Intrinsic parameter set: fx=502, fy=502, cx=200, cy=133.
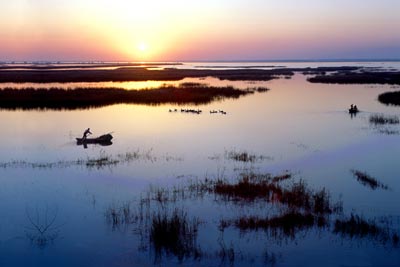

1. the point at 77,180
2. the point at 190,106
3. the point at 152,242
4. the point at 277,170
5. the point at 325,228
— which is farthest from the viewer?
the point at 190,106

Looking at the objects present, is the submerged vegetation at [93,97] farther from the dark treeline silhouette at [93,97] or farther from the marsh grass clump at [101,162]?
the marsh grass clump at [101,162]

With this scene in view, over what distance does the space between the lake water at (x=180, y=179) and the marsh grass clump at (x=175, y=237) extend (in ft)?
0.34

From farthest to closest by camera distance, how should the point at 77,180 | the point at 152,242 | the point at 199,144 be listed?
1. the point at 199,144
2. the point at 77,180
3. the point at 152,242

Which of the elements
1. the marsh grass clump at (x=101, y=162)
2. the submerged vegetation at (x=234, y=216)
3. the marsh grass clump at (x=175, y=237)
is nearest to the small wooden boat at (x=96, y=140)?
the marsh grass clump at (x=101, y=162)

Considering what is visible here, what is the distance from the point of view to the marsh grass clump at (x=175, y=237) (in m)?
8.39

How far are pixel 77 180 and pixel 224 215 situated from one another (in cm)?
478

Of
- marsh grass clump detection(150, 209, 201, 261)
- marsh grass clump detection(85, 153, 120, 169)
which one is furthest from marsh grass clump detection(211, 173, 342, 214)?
marsh grass clump detection(85, 153, 120, 169)

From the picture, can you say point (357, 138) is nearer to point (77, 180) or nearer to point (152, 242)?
point (77, 180)

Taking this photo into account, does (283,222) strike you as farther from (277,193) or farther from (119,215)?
(119,215)

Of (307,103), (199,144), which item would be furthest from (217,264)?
(307,103)

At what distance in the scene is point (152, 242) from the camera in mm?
8789

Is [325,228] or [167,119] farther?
[167,119]

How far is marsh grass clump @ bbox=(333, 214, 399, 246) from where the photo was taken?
8.76 meters

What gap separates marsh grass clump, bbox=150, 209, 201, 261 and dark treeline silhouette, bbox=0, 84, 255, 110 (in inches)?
869
